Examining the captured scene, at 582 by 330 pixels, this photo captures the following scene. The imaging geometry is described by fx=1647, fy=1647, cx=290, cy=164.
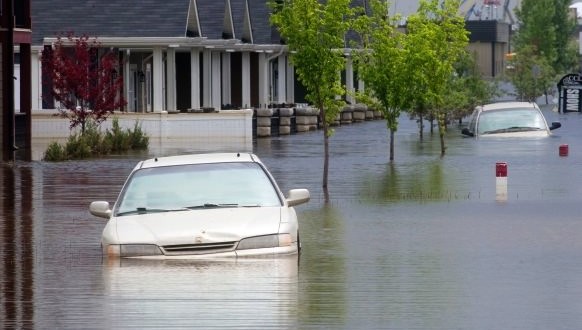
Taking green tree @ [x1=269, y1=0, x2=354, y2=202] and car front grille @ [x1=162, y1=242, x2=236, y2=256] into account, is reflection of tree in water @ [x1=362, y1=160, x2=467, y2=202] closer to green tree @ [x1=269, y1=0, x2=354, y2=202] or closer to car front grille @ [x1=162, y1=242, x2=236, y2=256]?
green tree @ [x1=269, y1=0, x2=354, y2=202]

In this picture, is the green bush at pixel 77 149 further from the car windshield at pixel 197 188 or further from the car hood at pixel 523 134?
the car windshield at pixel 197 188

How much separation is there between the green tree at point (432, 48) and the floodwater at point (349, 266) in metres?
5.97

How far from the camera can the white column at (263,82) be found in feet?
219

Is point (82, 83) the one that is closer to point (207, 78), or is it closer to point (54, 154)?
point (54, 154)

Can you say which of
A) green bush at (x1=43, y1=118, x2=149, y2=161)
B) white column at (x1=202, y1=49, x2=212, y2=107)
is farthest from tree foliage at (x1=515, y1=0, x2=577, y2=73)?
green bush at (x1=43, y1=118, x2=149, y2=161)

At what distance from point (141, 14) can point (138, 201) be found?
131 feet

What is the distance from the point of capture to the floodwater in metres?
13.5

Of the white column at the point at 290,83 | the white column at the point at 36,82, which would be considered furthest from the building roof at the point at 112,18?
the white column at the point at 290,83

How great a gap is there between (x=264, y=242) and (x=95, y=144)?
92.9 feet

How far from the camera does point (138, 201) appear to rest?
17.5m

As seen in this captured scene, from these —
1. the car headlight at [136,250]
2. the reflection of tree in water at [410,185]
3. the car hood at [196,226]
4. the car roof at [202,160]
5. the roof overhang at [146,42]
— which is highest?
the roof overhang at [146,42]

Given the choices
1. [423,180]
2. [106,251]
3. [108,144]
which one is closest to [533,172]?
[423,180]

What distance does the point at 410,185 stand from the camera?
30.6 meters

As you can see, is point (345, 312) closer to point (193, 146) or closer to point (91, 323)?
point (91, 323)
